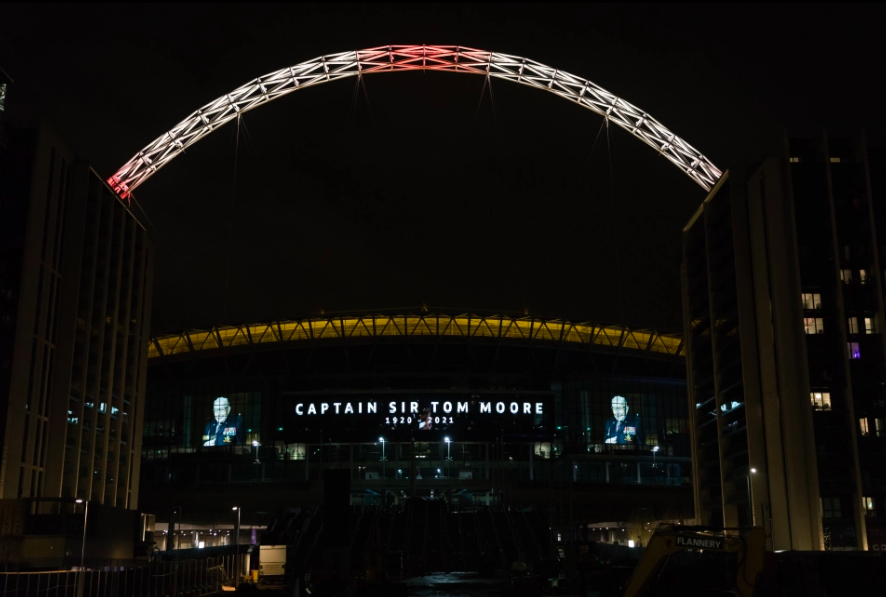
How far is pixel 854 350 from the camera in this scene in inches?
3206

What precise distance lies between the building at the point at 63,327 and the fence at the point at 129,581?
60.0 feet

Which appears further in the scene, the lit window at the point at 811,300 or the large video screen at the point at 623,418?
the large video screen at the point at 623,418

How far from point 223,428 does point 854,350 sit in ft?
298

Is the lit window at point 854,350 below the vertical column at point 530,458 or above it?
above

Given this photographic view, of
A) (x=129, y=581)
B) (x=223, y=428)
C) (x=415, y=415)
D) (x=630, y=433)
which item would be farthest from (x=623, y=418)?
(x=129, y=581)

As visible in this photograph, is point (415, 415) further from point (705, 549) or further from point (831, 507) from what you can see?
point (705, 549)

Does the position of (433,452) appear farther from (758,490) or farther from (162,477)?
(758,490)

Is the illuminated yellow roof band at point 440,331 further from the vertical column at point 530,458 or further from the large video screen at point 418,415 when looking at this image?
the vertical column at point 530,458

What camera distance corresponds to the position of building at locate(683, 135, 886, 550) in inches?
3046

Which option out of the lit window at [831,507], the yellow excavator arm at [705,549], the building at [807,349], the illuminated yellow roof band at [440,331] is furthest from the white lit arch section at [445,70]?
the illuminated yellow roof band at [440,331]

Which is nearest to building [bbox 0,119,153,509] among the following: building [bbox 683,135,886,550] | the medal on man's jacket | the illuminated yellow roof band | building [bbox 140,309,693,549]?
building [bbox 140,309,693,549]

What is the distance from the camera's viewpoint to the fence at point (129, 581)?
38.8m

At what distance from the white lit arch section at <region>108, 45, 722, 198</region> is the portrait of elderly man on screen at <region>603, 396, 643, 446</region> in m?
65.3

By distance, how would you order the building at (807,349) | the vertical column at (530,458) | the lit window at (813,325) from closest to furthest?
the building at (807,349), the lit window at (813,325), the vertical column at (530,458)
